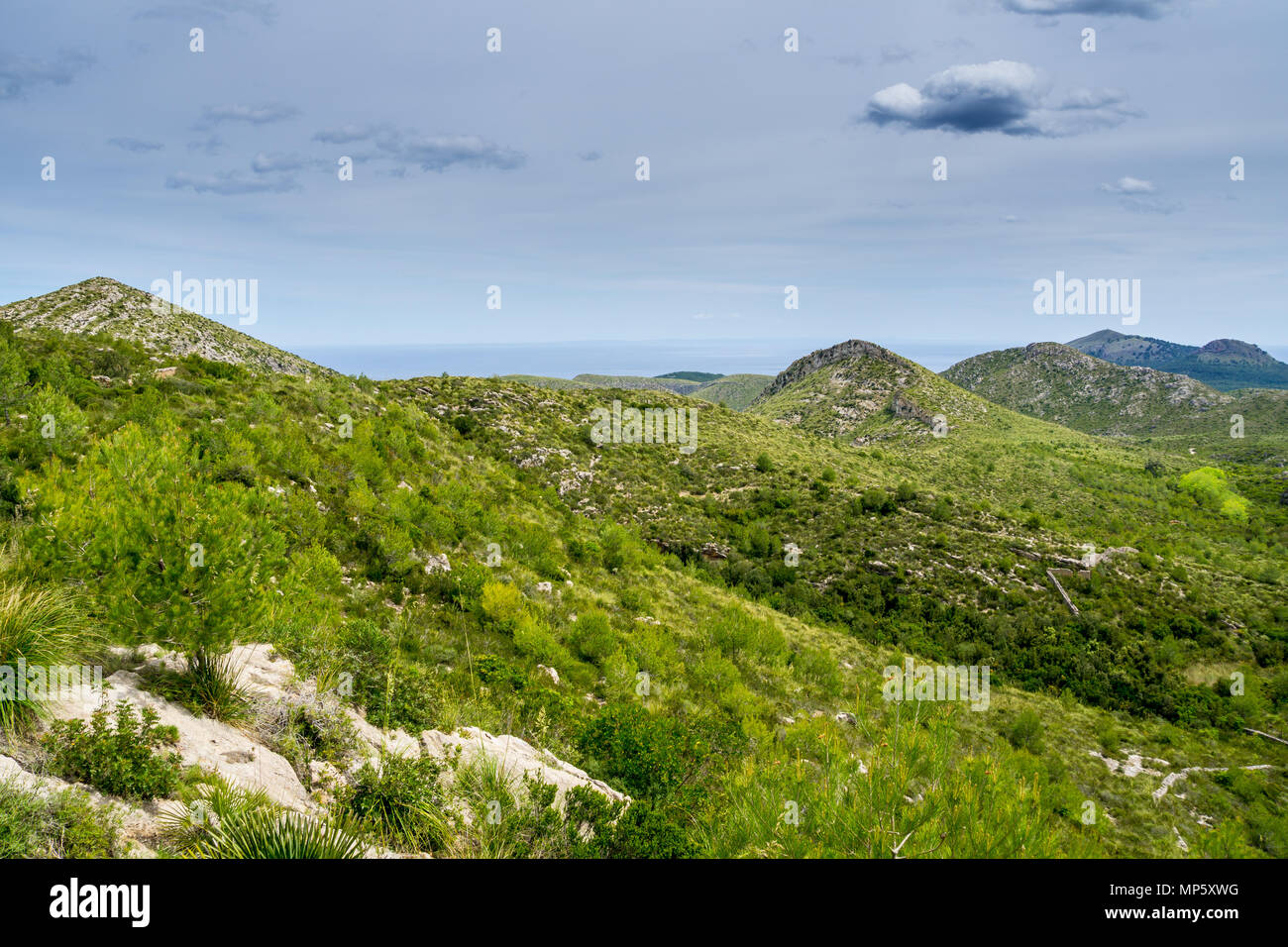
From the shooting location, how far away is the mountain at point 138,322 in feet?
125

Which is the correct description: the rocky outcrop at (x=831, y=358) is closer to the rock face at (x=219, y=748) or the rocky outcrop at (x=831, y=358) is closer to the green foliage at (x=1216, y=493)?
the green foliage at (x=1216, y=493)

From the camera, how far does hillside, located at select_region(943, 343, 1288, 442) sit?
84125 millimetres

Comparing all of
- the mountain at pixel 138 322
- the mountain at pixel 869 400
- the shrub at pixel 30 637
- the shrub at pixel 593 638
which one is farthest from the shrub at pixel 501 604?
the mountain at pixel 869 400

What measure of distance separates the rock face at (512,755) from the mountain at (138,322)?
1475 inches

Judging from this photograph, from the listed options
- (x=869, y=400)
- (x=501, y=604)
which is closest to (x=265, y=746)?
(x=501, y=604)

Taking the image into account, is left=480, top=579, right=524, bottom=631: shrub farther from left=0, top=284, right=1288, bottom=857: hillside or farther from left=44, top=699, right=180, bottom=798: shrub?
left=44, top=699, right=180, bottom=798: shrub

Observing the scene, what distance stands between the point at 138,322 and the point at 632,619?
166 ft

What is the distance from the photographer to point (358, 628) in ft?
26.9

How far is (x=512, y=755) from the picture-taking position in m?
7.07

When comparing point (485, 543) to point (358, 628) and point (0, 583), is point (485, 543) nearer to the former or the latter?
point (358, 628)

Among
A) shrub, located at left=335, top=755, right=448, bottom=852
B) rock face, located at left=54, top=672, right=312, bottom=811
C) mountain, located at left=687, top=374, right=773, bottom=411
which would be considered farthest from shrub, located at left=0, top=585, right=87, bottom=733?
mountain, located at left=687, top=374, right=773, bottom=411

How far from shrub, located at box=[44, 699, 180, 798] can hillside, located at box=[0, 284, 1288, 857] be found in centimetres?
17

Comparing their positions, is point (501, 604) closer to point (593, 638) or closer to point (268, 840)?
point (593, 638)
